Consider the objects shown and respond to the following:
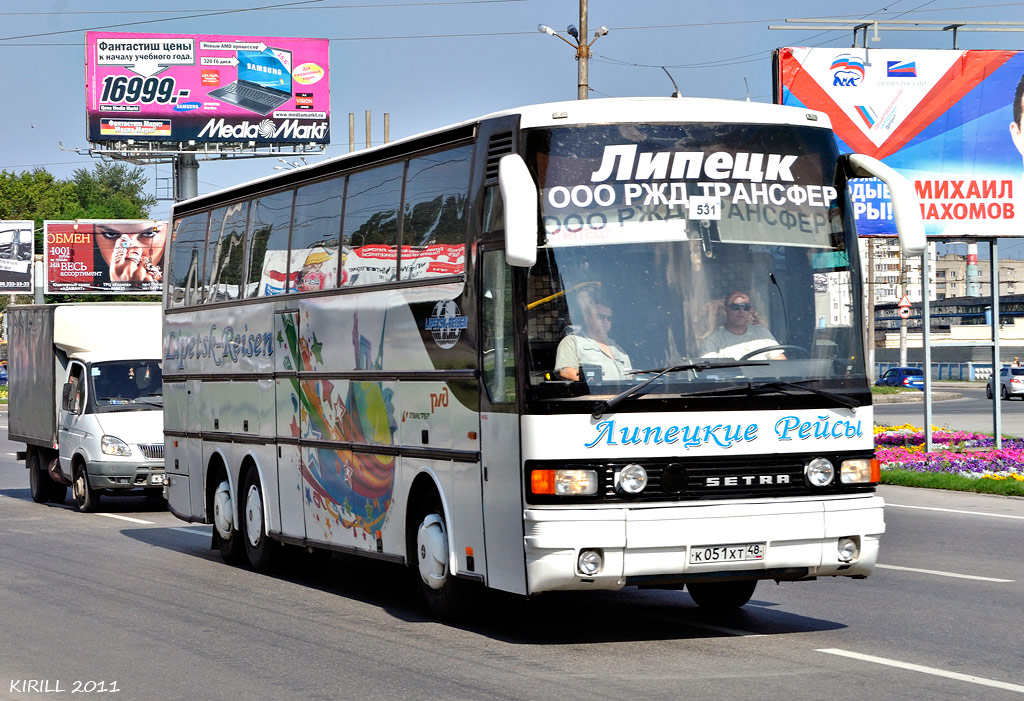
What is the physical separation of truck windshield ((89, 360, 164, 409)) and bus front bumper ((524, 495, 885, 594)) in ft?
43.6

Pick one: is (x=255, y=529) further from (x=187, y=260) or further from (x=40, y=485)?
(x=40, y=485)

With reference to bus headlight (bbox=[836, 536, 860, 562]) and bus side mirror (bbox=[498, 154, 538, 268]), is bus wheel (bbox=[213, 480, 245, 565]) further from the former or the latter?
bus headlight (bbox=[836, 536, 860, 562])

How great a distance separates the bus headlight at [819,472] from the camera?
9.14 metres

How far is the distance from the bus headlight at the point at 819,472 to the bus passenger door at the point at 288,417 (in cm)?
502

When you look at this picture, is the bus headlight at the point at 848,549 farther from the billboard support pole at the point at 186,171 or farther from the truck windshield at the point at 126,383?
the billboard support pole at the point at 186,171

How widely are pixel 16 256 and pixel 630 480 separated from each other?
7142cm

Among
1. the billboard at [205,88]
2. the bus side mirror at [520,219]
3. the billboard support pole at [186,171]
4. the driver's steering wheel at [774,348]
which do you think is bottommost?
the driver's steering wheel at [774,348]

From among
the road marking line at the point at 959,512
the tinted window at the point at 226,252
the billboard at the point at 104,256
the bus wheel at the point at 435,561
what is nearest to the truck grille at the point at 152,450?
the tinted window at the point at 226,252

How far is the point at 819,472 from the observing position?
9.16 m

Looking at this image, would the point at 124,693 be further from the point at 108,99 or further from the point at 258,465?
the point at 108,99

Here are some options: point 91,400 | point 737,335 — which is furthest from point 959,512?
point 91,400

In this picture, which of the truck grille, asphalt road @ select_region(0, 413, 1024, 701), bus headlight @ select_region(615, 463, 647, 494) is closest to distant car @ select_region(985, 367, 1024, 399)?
the truck grille

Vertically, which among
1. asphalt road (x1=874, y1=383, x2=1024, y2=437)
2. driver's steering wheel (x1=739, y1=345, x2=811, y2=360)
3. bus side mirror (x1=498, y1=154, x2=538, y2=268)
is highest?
bus side mirror (x1=498, y1=154, x2=538, y2=268)

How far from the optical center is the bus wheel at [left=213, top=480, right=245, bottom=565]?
1447 centimetres
